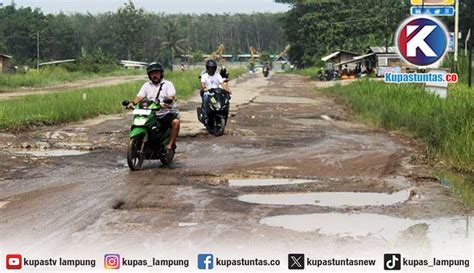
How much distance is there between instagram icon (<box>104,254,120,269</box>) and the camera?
436 cm

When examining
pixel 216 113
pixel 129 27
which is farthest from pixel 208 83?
pixel 129 27

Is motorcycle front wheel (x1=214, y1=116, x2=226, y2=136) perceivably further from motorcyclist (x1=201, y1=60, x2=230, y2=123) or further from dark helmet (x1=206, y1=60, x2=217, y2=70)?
dark helmet (x1=206, y1=60, x2=217, y2=70)

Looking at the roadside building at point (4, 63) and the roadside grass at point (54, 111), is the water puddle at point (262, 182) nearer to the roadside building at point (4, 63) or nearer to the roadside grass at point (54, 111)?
the roadside grass at point (54, 111)

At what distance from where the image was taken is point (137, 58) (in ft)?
377

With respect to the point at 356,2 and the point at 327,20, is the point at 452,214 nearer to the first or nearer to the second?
the point at 327,20

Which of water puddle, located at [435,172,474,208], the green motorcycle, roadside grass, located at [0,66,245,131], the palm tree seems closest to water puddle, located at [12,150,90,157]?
the green motorcycle

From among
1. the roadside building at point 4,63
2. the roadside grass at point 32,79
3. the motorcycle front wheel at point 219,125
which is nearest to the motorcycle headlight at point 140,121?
the motorcycle front wheel at point 219,125

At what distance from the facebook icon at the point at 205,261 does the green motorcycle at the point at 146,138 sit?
4.20m

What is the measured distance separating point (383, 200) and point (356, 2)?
7568 cm

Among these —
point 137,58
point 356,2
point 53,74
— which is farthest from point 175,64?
point 53,74

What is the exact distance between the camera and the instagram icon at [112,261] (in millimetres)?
4359

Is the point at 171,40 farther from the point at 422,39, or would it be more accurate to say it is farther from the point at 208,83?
the point at 422,39

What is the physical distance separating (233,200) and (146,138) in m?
2.54

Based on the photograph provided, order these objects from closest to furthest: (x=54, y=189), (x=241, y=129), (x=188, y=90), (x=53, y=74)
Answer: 1. (x=54, y=189)
2. (x=241, y=129)
3. (x=188, y=90)
4. (x=53, y=74)
